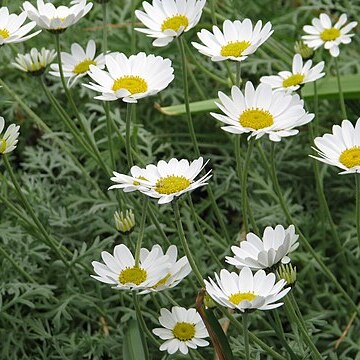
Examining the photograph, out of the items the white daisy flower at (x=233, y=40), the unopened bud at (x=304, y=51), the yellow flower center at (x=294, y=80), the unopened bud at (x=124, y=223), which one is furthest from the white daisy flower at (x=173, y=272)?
the unopened bud at (x=304, y=51)

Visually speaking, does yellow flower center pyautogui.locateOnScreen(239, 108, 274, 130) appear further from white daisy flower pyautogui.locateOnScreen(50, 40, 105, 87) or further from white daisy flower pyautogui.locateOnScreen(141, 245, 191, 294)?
white daisy flower pyautogui.locateOnScreen(50, 40, 105, 87)

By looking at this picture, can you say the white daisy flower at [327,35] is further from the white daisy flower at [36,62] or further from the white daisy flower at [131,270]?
the white daisy flower at [131,270]

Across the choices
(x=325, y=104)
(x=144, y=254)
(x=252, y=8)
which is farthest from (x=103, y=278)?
(x=252, y=8)

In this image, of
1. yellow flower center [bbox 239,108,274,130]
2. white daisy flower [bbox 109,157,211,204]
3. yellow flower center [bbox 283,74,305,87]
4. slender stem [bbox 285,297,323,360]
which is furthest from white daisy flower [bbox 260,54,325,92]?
slender stem [bbox 285,297,323,360]

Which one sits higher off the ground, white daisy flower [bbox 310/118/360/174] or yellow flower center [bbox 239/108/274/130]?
yellow flower center [bbox 239/108/274/130]

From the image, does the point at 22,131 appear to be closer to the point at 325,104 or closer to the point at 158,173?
the point at 325,104
